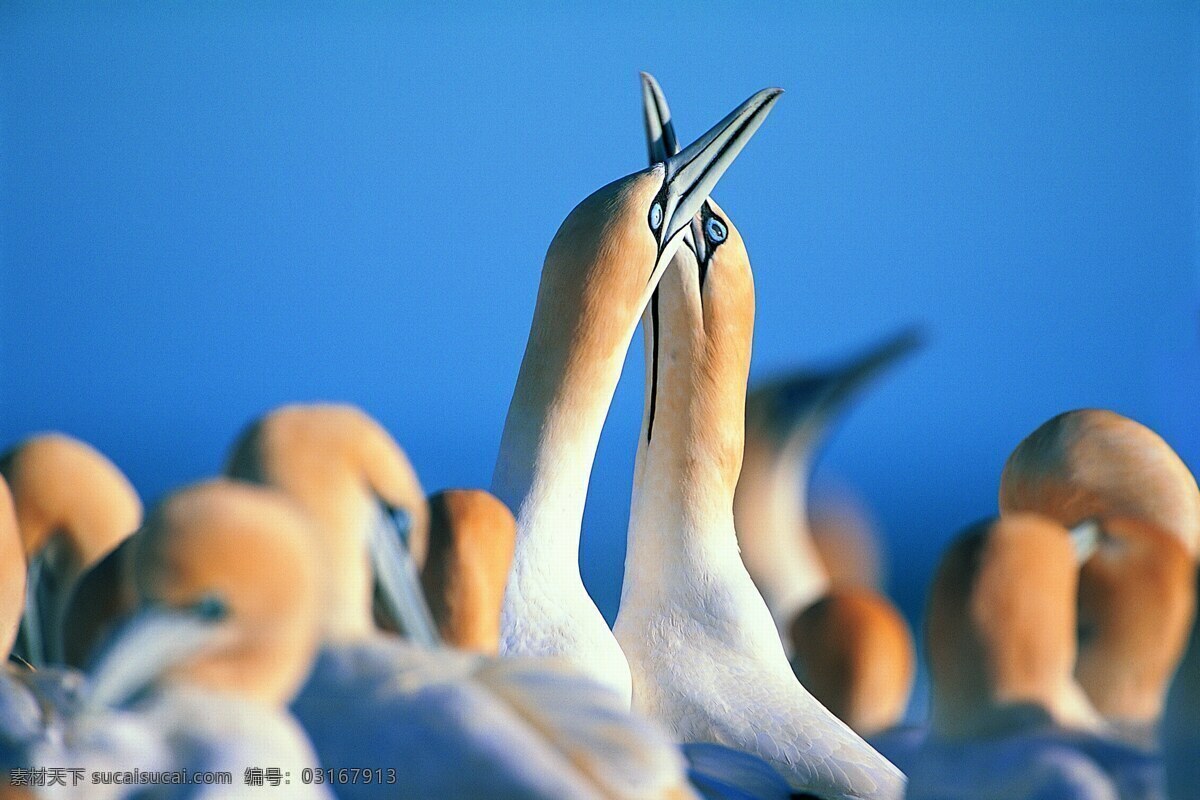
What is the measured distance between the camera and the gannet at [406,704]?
1965mm

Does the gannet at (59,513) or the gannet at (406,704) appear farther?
the gannet at (59,513)

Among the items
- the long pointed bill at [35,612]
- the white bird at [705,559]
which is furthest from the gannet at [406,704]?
the white bird at [705,559]

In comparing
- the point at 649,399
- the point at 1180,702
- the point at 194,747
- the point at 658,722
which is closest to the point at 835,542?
the point at 649,399

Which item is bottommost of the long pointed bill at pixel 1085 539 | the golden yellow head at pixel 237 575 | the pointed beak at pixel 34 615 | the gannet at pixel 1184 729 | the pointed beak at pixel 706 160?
the pointed beak at pixel 34 615

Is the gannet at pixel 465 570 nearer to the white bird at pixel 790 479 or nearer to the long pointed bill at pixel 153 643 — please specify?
the long pointed bill at pixel 153 643

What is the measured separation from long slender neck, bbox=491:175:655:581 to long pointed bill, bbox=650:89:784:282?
5.9 inches

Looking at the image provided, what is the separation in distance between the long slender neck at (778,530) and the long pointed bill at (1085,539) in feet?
7.92

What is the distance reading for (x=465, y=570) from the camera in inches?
89.7

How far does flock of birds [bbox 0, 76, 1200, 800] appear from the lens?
6.19 ft

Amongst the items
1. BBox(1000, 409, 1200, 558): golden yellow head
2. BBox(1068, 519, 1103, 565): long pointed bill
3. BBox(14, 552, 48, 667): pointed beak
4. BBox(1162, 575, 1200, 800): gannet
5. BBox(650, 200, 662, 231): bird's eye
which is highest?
BBox(650, 200, 662, 231): bird's eye

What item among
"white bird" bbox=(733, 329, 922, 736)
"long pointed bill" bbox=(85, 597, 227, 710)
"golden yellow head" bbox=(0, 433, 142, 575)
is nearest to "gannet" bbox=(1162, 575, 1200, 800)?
"long pointed bill" bbox=(85, 597, 227, 710)

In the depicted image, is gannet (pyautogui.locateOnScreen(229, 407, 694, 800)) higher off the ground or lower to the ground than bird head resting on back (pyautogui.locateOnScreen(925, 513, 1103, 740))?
lower

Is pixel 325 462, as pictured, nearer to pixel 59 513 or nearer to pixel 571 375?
pixel 59 513

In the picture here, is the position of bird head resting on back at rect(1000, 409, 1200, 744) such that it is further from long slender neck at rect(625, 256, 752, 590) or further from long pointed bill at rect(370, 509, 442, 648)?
long slender neck at rect(625, 256, 752, 590)
